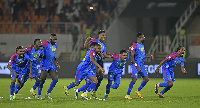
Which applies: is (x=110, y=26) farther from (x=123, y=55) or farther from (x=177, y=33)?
(x=123, y=55)

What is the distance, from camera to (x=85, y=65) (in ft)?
53.5

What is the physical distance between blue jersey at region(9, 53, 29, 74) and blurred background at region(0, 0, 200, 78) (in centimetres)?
1454

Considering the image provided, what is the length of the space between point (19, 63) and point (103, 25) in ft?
64.7

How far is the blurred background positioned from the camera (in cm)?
3250

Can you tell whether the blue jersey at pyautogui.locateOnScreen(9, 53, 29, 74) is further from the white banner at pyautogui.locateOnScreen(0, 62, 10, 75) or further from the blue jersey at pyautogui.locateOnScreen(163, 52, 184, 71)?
the white banner at pyautogui.locateOnScreen(0, 62, 10, 75)

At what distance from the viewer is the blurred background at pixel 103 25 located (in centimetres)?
3250

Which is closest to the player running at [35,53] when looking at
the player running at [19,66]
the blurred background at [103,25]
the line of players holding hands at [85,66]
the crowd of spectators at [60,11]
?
the line of players holding hands at [85,66]

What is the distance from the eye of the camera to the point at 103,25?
3650 centimetres

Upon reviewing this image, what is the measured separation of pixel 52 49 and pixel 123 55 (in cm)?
250

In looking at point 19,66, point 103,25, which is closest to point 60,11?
point 103,25

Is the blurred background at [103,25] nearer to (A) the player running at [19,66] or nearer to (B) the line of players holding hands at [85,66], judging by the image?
(B) the line of players holding hands at [85,66]

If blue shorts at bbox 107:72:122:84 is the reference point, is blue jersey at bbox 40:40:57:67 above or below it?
above

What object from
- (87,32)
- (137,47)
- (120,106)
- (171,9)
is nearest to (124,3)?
(171,9)

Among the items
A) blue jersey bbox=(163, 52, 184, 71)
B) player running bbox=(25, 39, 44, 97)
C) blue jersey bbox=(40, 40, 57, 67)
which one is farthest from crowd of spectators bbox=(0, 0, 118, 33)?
blue jersey bbox=(40, 40, 57, 67)
